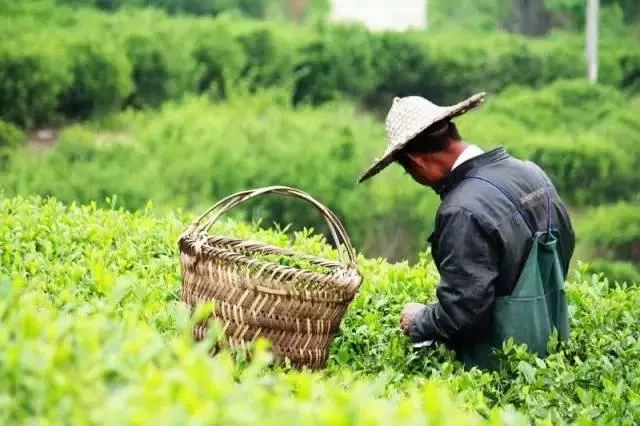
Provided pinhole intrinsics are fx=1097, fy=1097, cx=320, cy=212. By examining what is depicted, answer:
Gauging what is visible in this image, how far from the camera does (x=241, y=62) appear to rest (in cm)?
2067

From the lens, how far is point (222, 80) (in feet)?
68.1

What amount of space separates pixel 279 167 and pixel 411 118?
32.0 ft

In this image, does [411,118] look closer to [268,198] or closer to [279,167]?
[268,198]

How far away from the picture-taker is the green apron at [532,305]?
13.1ft

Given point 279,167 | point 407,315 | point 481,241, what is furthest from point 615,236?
point 481,241

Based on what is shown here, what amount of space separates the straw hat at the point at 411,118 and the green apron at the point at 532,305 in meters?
0.28

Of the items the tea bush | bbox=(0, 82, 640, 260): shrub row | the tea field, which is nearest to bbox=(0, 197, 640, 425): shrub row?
the tea field

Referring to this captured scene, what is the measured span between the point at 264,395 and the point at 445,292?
6.09 feet

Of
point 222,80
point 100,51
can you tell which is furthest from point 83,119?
point 222,80

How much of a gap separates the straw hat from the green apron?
28cm

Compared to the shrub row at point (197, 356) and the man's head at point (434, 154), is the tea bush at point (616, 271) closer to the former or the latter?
the shrub row at point (197, 356)

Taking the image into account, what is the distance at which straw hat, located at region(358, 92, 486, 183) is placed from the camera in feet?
13.2

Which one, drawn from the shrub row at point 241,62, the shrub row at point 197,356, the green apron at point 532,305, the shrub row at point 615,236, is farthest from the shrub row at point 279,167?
A: the green apron at point 532,305

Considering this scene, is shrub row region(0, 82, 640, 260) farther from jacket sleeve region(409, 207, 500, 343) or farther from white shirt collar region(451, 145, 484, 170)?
jacket sleeve region(409, 207, 500, 343)
